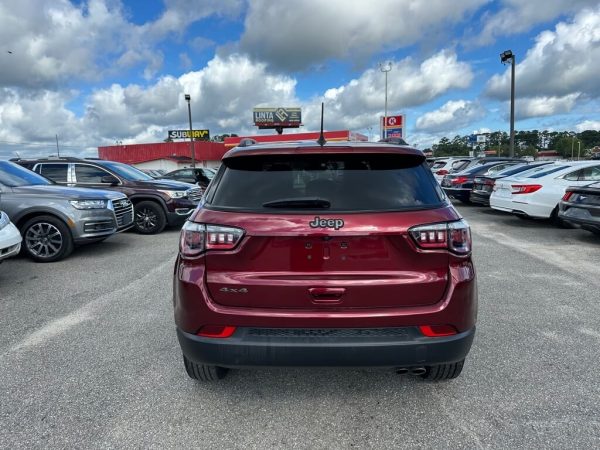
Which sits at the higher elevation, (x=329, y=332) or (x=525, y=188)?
(x=525, y=188)

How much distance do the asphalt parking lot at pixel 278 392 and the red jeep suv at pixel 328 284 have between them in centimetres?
45

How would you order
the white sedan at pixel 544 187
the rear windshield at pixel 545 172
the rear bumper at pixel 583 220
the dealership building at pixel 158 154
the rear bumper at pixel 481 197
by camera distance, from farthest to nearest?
the dealership building at pixel 158 154
the rear bumper at pixel 481 197
the rear windshield at pixel 545 172
the white sedan at pixel 544 187
the rear bumper at pixel 583 220

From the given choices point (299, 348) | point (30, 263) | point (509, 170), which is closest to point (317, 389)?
point (299, 348)

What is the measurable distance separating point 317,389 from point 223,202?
1458 mm

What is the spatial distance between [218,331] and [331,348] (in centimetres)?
65

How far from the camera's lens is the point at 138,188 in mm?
9430

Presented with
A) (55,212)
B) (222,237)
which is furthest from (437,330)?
(55,212)

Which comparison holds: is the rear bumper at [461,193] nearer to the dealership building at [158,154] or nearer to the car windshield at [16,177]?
the car windshield at [16,177]

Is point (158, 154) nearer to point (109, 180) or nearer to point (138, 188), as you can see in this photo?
point (109, 180)

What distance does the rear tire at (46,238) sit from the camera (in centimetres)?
662

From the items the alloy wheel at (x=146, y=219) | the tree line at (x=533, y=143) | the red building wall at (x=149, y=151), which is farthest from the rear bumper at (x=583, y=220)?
the tree line at (x=533, y=143)

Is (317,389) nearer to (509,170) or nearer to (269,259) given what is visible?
(269,259)

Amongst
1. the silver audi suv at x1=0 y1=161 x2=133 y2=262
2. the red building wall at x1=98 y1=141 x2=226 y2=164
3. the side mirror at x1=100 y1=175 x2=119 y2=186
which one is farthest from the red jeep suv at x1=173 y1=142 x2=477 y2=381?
the red building wall at x1=98 y1=141 x2=226 y2=164

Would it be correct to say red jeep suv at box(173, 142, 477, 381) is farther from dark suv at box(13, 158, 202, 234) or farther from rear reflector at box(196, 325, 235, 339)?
dark suv at box(13, 158, 202, 234)
